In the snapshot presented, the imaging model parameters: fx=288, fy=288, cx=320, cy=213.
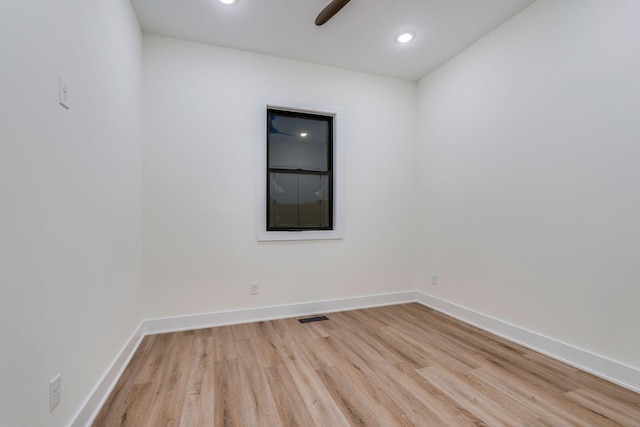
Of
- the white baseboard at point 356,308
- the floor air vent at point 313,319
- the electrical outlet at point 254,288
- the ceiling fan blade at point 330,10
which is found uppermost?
the ceiling fan blade at point 330,10

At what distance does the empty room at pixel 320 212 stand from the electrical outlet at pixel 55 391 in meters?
0.02

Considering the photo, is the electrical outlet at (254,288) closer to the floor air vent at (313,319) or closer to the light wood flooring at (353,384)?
the light wood flooring at (353,384)

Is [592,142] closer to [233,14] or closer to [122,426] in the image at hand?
[233,14]

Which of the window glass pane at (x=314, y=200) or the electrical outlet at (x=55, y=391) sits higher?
the window glass pane at (x=314, y=200)

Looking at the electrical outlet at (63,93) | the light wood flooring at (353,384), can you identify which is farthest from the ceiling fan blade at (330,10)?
the light wood flooring at (353,384)

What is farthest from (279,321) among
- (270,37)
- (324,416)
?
(270,37)

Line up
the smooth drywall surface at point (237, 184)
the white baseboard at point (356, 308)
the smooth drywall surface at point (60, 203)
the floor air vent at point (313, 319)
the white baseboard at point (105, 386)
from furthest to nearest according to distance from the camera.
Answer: the floor air vent at point (313, 319)
the smooth drywall surface at point (237, 184)
the white baseboard at point (356, 308)
the white baseboard at point (105, 386)
the smooth drywall surface at point (60, 203)

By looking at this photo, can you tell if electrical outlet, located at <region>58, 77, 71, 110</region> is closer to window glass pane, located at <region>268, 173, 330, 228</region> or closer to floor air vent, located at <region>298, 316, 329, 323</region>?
window glass pane, located at <region>268, 173, 330, 228</region>

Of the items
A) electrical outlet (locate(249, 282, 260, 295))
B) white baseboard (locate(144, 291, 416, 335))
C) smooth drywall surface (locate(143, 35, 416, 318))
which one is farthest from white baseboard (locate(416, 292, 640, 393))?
electrical outlet (locate(249, 282, 260, 295))

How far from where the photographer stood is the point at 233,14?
238 centimetres

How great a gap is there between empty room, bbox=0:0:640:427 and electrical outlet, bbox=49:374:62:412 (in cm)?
2

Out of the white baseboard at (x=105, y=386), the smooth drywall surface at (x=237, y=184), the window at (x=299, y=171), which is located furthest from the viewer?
the window at (x=299, y=171)

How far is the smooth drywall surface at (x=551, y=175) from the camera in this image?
72.2 inches

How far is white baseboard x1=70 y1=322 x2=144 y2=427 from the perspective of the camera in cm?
143
